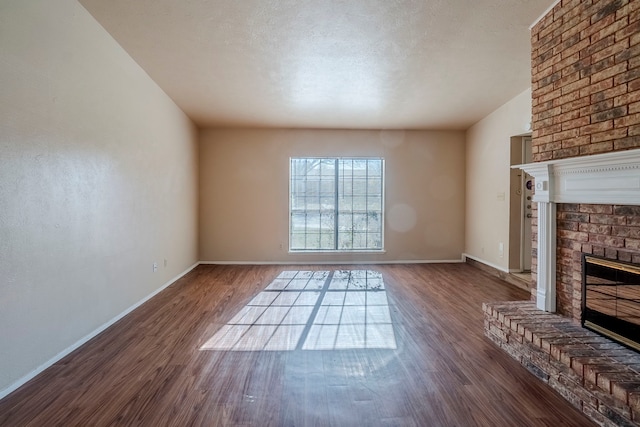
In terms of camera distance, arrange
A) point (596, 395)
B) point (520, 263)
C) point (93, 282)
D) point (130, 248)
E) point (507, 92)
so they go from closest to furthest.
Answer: point (596, 395) < point (93, 282) < point (130, 248) < point (507, 92) < point (520, 263)

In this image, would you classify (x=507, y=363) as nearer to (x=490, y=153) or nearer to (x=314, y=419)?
(x=314, y=419)

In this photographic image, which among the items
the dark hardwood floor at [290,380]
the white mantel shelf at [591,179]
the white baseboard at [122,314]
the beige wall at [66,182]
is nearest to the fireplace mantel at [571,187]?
the white mantel shelf at [591,179]

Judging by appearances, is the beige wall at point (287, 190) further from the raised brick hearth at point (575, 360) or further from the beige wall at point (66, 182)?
the raised brick hearth at point (575, 360)

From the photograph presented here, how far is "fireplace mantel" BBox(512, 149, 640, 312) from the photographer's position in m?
1.99

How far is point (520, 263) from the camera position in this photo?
457cm

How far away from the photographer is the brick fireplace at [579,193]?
1828 millimetres

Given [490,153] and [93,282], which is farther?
[490,153]

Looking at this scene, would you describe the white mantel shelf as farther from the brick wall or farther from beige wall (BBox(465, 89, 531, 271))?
beige wall (BBox(465, 89, 531, 271))

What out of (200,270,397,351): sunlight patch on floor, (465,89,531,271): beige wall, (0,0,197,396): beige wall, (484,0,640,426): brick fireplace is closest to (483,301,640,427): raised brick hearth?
(484,0,640,426): brick fireplace

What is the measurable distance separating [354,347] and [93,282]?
2.30 metres

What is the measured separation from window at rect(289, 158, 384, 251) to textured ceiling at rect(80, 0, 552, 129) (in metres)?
1.25

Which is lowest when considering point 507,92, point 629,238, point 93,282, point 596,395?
point 596,395

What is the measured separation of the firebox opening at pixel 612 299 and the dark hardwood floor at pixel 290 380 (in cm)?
61

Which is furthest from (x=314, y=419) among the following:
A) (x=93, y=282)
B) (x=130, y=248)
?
(x=130, y=248)
